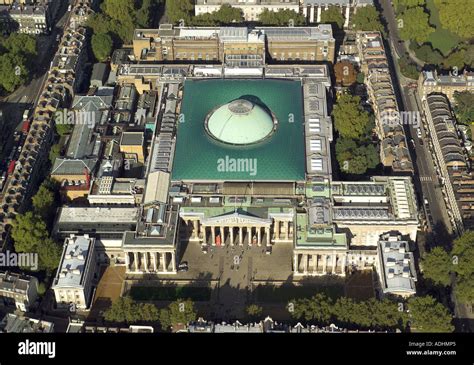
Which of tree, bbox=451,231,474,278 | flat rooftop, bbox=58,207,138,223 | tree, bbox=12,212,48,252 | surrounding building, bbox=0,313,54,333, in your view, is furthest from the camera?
flat rooftop, bbox=58,207,138,223

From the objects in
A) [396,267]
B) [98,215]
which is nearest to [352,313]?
[396,267]

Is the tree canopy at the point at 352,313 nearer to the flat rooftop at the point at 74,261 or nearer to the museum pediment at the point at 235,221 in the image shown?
the museum pediment at the point at 235,221

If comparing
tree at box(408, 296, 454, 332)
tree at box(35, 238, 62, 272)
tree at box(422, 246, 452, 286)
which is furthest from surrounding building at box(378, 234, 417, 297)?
tree at box(35, 238, 62, 272)

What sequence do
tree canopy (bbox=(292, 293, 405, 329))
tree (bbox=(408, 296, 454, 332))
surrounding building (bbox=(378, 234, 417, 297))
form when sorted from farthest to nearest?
surrounding building (bbox=(378, 234, 417, 297))
tree canopy (bbox=(292, 293, 405, 329))
tree (bbox=(408, 296, 454, 332))

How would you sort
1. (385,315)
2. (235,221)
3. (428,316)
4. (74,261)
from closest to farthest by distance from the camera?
(428,316), (385,315), (74,261), (235,221)

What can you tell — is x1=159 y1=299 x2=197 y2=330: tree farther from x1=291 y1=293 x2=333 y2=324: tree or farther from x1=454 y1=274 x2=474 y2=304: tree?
x1=454 y1=274 x2=474 y2=304: tree

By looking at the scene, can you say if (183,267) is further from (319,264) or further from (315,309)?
(315,309)
